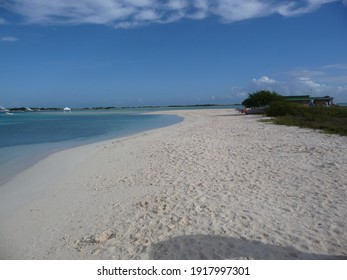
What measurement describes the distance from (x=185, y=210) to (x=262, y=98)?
145 feet

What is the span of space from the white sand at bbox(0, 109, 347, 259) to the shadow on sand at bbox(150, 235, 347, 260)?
1 centimetres

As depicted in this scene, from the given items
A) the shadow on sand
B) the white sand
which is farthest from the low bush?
the shadow on sand

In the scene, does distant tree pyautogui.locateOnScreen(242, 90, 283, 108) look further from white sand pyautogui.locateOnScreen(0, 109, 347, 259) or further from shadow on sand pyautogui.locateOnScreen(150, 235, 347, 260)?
shadow on sand pyautogui.locateOnScreen(150, 235, 347, 260)

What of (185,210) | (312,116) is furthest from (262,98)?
(185,210)

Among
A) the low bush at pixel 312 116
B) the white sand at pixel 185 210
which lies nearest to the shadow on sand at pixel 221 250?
the white sand at pixel 185 210

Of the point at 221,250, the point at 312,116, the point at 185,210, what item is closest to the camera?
the point at 221,250

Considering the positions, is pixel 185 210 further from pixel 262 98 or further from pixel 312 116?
pixel 262 98

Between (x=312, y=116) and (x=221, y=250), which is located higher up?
(x=312, y=116)

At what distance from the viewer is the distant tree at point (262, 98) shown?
152 ft

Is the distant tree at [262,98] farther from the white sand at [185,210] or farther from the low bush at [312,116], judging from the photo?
the white sand at [185,210]

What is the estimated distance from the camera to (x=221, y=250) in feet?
13.5

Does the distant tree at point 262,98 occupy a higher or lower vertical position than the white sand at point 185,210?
higher

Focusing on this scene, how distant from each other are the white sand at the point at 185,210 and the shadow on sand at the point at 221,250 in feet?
0.04
